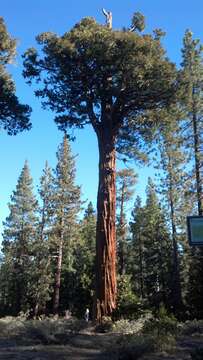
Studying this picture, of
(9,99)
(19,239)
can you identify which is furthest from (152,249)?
(9,99)

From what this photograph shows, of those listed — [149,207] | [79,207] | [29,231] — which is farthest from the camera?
[149,207]

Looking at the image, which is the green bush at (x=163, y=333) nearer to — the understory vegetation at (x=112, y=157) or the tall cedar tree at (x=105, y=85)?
the understory vegetation at (x=112, y=157)

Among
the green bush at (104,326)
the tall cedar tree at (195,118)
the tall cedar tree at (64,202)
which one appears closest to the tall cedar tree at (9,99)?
the green bush at (104,326)

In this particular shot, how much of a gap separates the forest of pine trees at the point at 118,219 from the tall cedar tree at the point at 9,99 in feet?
0.30

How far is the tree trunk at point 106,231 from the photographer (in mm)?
14086

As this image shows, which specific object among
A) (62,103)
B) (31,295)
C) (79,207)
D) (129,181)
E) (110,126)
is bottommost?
(31,295)

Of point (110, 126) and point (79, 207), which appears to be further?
point (79, 207)

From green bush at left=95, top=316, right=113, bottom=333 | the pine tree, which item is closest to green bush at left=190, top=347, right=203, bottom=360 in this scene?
green bush at left=95, top=316, right=113, bottom=333

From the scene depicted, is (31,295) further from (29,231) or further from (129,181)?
(129,181)

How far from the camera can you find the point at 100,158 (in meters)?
15.9

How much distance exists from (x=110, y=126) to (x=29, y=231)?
31.5m

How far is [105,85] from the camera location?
51.9 ft

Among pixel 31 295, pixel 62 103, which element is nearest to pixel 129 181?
pixel 31 295

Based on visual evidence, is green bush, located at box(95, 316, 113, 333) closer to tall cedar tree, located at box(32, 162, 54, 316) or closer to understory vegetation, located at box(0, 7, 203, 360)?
understory vegetation, located at box(0, 7, 203, 360)
